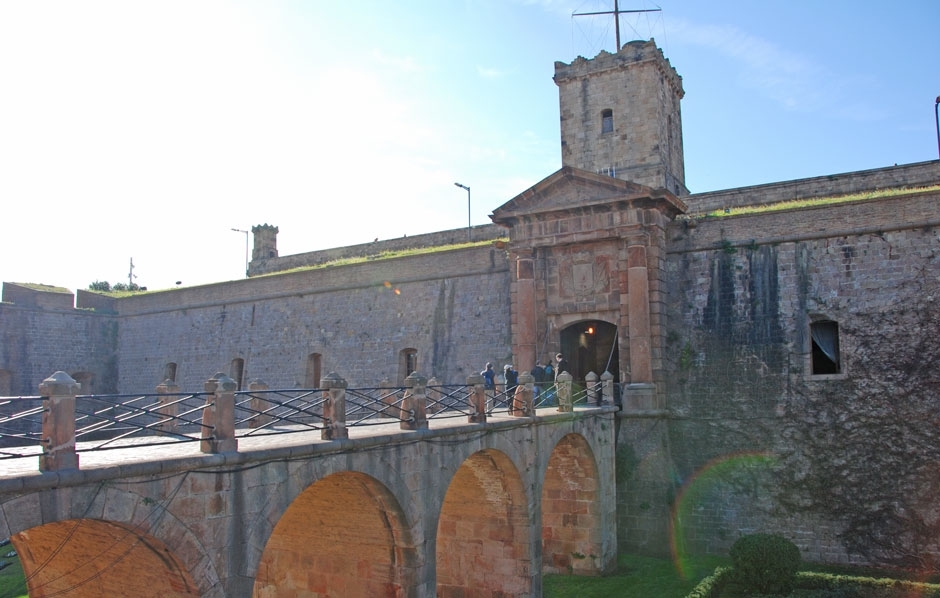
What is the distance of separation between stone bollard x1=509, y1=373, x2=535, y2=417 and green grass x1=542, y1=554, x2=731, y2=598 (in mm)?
4081

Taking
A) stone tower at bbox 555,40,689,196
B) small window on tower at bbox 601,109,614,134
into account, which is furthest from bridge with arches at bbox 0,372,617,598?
small window on tower at bbox 601,109,614,134

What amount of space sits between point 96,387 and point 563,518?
21.2 m

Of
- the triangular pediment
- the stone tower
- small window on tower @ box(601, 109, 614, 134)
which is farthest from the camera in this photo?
small window on tower @ box(601, 109, 614, 134)

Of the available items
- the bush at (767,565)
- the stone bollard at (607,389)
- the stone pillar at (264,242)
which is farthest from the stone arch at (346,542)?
the stone pillar at (264,242)

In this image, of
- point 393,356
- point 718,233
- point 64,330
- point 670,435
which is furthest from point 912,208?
point 64,330

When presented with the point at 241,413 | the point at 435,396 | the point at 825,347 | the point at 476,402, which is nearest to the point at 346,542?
the point at 476,402

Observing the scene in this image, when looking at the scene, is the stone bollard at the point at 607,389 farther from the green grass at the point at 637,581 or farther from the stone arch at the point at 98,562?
the stone arch at the point at 98,562

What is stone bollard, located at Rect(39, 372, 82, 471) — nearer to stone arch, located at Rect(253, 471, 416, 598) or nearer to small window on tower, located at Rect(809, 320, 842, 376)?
stone arch, located at Rect(253, 471, 416, 598)

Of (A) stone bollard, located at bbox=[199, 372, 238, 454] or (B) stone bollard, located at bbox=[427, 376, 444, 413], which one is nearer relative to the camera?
(A) stone bollard, located at bbox=[199, 372, 238, 454]

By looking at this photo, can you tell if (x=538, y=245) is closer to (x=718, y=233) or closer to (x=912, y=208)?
(x=718, y=233)

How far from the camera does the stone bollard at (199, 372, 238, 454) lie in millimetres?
7957

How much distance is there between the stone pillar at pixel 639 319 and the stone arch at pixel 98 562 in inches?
515

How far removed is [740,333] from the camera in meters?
18.7

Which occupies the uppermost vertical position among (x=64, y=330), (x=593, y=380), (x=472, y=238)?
(x=472, y=238)
